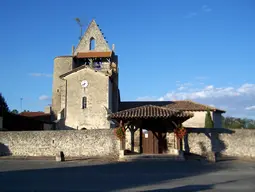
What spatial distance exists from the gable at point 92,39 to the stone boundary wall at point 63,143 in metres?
15.9

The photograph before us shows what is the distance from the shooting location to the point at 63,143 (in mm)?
21719

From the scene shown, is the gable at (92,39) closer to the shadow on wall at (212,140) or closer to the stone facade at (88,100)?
the stone facade at (88,100)

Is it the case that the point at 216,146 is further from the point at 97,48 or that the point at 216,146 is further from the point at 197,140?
the point at 97,48

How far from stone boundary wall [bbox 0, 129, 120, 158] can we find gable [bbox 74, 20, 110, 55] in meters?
15.9

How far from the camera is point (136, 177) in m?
11.5

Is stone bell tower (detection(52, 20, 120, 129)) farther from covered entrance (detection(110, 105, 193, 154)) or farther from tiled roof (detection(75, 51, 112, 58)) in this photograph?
covered entrance (detection(110, 105, 193, 154))

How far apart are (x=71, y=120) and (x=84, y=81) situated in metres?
4.08

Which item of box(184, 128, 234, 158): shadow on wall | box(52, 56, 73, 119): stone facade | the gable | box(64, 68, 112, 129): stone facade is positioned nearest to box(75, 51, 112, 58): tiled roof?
the gable

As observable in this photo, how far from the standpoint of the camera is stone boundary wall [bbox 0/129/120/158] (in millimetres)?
21328

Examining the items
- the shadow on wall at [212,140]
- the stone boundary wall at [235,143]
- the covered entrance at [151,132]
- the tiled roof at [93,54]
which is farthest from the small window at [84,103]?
the stone boundary wall at [235,143]

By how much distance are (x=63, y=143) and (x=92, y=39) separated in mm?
17780

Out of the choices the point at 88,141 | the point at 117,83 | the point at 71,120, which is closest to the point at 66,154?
the point at 88,141

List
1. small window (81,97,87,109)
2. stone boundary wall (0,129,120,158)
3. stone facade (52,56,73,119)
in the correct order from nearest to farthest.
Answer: stone boundary wall (0,129,120,158), small window (81,97,87,109), stone facade (52,56,73,119)

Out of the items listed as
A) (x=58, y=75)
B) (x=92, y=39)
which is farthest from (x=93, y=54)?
(x=58, y=75)
